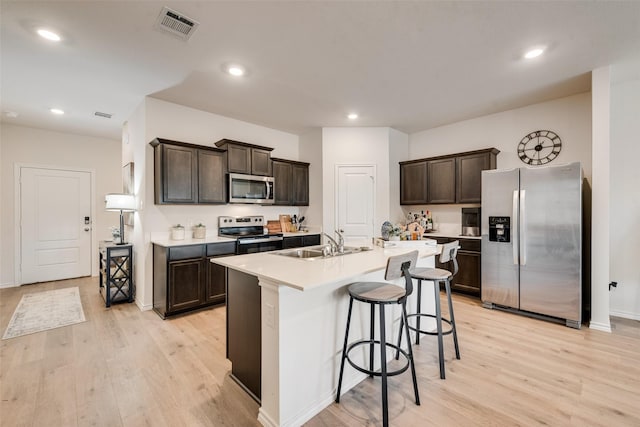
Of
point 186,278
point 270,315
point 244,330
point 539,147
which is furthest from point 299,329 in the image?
point 539,147

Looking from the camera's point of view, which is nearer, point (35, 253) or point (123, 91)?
point (123, 91)

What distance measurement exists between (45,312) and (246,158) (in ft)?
10.5

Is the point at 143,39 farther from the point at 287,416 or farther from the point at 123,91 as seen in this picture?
the point at 287,416

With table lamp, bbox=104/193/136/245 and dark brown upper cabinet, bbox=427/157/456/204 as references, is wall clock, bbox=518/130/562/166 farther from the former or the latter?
table lamp, bbox=104/193/136/245

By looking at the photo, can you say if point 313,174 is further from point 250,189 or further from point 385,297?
point 385,297

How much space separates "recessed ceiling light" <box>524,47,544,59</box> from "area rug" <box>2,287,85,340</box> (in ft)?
18.1

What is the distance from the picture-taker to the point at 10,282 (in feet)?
15.2

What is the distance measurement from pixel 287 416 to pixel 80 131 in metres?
6.05

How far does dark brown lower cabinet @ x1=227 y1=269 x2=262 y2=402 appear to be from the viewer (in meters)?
1.82

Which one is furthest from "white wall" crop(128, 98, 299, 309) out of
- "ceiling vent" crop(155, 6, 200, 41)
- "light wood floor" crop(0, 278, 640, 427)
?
"ceiling vent" crop(155, 6, 200, 41)

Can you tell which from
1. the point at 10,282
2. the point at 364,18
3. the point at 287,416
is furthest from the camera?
the point at 10,282

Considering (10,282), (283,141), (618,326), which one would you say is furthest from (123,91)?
(618,326)

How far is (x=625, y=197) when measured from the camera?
131 inches

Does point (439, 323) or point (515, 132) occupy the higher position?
point (515, 132)
